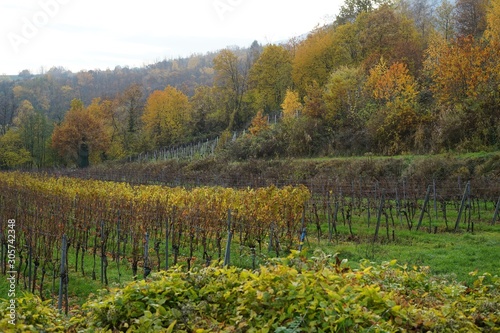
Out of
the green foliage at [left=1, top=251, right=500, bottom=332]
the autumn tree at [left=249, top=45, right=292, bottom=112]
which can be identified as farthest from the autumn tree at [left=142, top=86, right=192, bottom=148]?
the green foliage at [left=1, top=251, right=500, bottom=332]

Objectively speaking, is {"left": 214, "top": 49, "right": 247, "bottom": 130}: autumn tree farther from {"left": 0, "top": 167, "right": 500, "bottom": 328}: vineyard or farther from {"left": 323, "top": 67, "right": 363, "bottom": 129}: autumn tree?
{"left": 0, "top": 167, "right": 500, "bottom": 328}: vineyard

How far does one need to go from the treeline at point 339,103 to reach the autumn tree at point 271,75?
0.13 m

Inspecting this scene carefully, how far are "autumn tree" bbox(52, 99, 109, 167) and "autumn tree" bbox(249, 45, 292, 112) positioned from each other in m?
21.6

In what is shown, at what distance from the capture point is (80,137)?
5919cm

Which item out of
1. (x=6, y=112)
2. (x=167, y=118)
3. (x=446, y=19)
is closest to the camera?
(x=446, y=19)

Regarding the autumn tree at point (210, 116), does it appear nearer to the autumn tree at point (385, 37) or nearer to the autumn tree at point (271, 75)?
the autumn tree at point (271, 75)

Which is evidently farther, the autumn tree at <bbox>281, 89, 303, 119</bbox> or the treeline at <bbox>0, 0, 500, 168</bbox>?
the autumn tree at <bbox>281, 89, 303, 119</bbox>

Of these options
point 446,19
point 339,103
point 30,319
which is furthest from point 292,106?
point 30,319

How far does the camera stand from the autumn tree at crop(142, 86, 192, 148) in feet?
203

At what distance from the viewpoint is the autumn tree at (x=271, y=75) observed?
5650 centimetres

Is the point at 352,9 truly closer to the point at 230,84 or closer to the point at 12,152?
the point at 230,84

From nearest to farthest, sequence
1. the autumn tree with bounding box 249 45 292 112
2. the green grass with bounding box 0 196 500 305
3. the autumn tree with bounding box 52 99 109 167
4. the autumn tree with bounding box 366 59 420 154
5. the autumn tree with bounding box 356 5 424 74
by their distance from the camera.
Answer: the green grass with bounding box 0 196 500 305
the autumn tree with bounding box 366 59 420 154
the autumn tree with bounding box 356 5 424 74
the autumn tree with bounding box 249 45 292 112
the autumn tree with bounding box 52 99 109 167

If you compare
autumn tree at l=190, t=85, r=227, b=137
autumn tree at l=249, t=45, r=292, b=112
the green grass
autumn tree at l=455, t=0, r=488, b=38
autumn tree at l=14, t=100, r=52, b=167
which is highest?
autumn tree at l=455, t=0, r=488, b=38

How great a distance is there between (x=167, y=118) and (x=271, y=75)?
1594 cm
